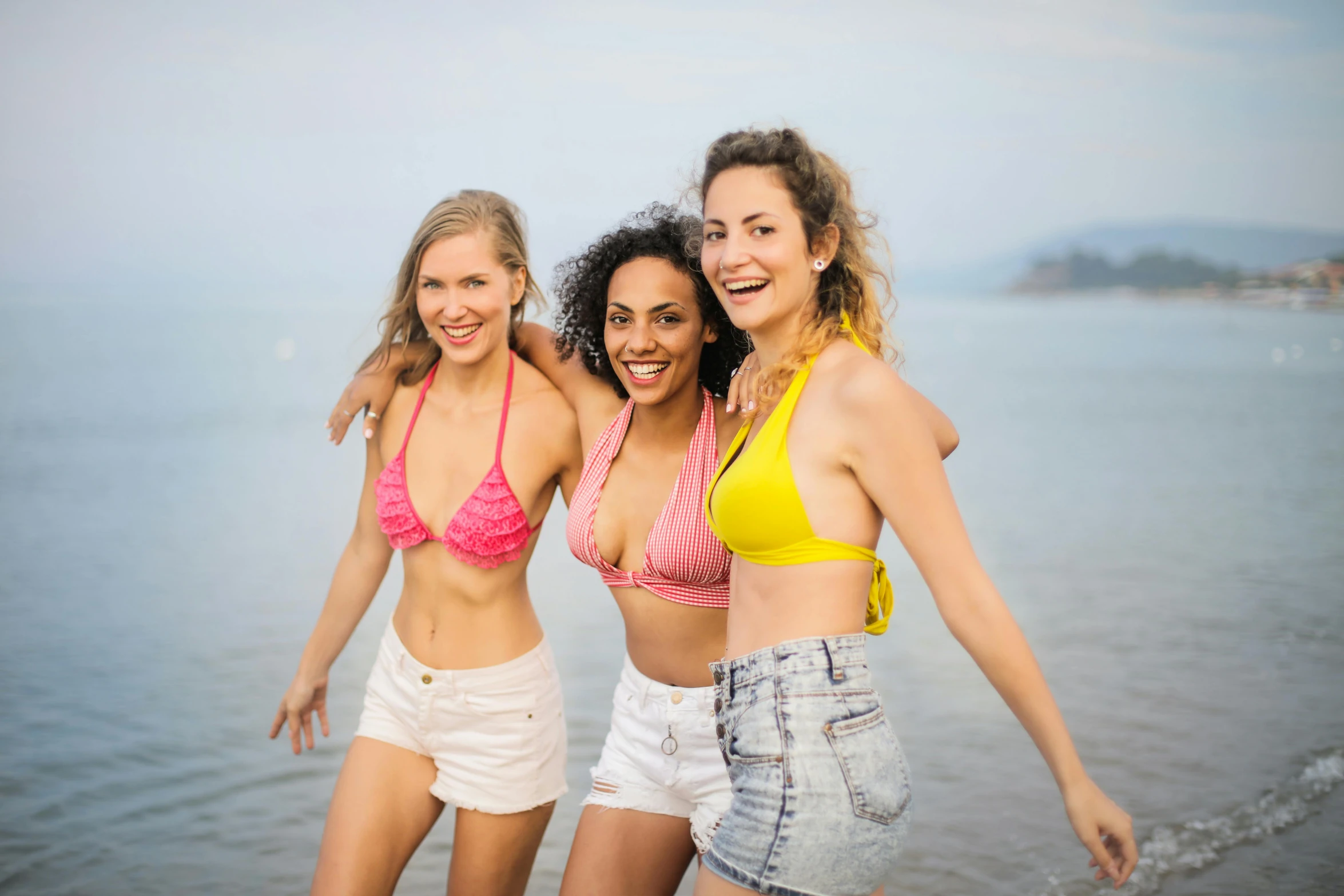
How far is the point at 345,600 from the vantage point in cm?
285

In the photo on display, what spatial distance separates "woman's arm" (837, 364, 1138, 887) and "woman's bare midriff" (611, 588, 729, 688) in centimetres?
69

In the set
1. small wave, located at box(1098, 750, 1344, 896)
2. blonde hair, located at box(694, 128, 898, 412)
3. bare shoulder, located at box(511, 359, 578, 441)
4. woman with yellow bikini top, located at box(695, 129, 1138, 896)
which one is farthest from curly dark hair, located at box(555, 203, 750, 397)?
small wave, located at box(1098, 750, 1344, 896)

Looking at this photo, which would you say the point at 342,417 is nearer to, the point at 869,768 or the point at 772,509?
the point at 772,509

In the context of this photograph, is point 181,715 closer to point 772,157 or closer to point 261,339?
point 772,157

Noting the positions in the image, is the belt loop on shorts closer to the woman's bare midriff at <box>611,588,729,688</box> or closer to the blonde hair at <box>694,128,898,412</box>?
the blonde hair at <box>694,128,898,412</box>

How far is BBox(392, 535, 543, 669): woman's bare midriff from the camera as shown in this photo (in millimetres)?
2598

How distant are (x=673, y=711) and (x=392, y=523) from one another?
0.87 metres

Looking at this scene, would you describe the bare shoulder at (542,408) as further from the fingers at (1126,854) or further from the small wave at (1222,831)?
the small wave at (1222,831)

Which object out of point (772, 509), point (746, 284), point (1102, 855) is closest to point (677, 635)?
point (772, 509)

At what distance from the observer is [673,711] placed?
2291 millimetres

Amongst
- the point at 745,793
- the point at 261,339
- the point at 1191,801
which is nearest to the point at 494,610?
the point at 745,793

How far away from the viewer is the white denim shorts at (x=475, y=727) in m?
2.56

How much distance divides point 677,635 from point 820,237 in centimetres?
90

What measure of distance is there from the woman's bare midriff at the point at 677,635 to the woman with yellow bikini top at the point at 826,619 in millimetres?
395
